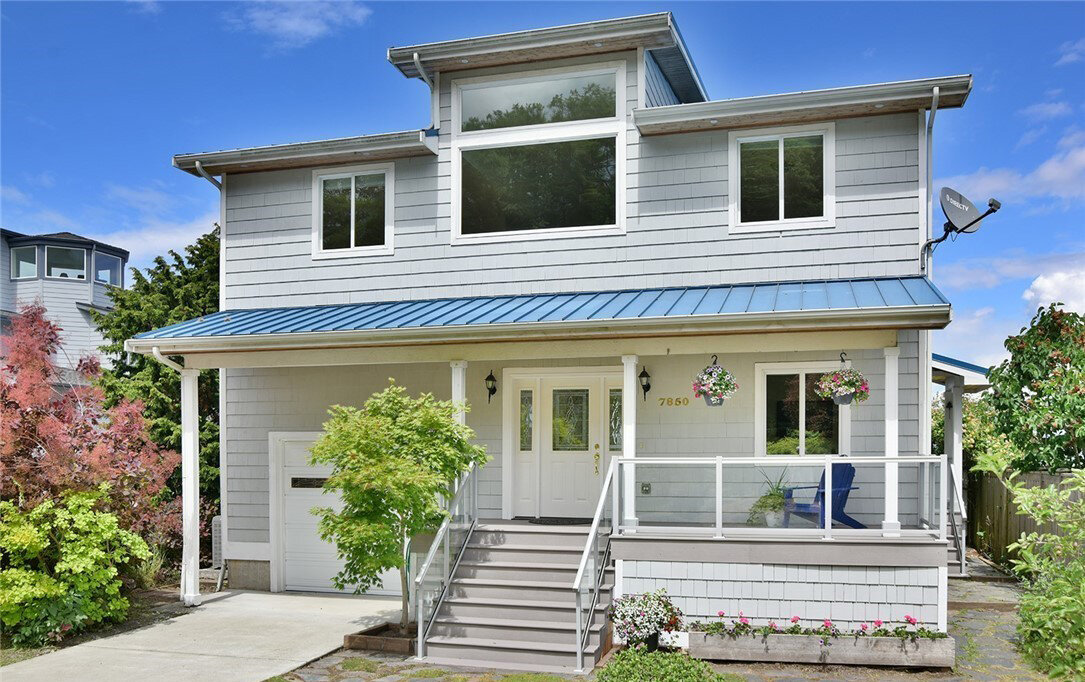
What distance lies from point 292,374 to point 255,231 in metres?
2.19

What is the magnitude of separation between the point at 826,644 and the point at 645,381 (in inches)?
149

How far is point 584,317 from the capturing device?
9797 millimetres

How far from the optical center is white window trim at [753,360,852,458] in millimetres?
10391

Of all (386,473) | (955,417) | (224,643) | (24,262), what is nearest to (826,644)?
(386,473)

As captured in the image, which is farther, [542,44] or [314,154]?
[314,154]

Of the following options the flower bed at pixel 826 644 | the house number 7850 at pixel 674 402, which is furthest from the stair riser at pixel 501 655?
the house number 7850 at pixel 674 402

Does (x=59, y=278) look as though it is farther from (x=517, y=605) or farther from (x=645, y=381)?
(x=517, y=605)

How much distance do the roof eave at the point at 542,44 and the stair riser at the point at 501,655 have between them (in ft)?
24.0

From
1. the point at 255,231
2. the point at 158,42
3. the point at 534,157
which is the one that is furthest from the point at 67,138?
the point at 534,157

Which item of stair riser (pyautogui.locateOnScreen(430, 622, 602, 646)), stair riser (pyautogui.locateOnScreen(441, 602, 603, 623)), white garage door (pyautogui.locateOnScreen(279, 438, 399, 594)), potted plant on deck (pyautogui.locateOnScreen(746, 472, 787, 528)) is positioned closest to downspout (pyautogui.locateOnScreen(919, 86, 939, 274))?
potted plant on deck (pyautogui.locateOnScreen(746, 472, 787, 528))

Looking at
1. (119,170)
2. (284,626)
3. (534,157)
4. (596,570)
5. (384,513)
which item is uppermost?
(119,170)

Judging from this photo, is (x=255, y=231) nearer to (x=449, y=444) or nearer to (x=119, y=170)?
(x=449, y=444)

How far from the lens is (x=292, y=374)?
1251 centimetres

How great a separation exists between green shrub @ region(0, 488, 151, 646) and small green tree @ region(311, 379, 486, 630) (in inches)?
102
